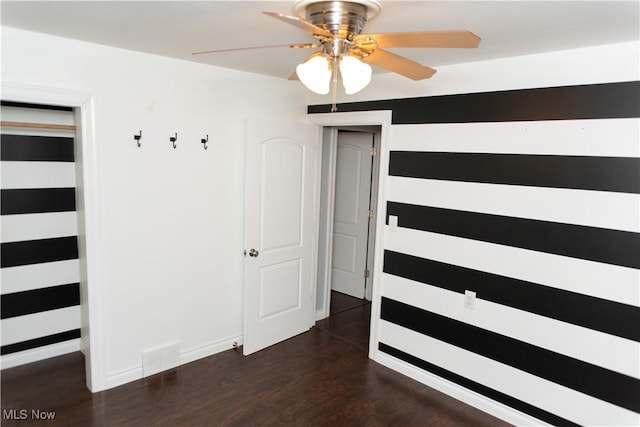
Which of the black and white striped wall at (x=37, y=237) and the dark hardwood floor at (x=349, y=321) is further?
the dark hardwood floor at (x=349, y=321)

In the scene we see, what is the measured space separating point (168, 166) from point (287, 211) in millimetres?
1142

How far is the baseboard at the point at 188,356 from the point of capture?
3078 mm

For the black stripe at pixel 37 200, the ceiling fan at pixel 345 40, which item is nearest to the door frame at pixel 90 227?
the black stripe at pixel 37 200

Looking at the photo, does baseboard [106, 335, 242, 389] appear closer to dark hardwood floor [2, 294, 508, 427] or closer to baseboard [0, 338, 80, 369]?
dark hardwood floor [2, 294, 508, 427]

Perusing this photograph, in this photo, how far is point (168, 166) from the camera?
3156mm

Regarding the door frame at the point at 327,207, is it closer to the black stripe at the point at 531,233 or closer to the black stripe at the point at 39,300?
the black stripe at the point at 531,233

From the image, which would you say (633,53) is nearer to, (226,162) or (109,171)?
(226,162)

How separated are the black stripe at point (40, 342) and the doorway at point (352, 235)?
231 centimetres

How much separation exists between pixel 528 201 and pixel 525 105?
23.9 inches

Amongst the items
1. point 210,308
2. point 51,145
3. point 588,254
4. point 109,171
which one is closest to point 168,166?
point 109,171

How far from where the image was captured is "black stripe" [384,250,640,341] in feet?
7.70

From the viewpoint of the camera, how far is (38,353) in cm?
339

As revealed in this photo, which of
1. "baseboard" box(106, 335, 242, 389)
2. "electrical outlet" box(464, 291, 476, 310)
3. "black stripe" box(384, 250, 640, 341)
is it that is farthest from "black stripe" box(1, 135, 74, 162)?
"electrical outlet" box(464, 291, 476, 310)

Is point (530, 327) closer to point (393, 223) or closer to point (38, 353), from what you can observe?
point (393, 223)
